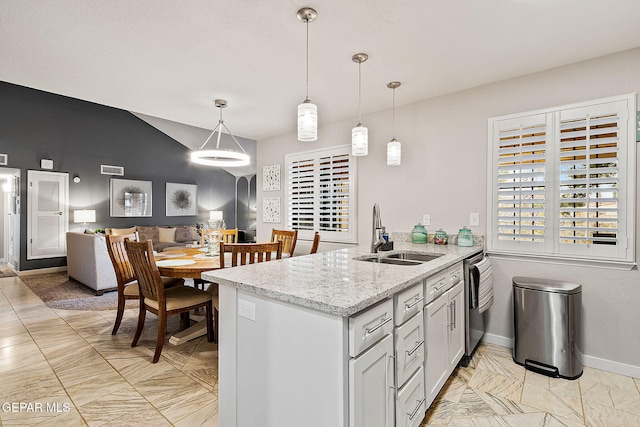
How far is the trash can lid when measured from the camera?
7.68 feet

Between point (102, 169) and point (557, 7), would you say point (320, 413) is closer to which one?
point (557, 7)

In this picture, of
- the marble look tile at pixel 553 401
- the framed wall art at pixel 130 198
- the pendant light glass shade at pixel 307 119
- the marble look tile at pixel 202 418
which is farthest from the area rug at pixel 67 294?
the marble look tile at pixel 553 401

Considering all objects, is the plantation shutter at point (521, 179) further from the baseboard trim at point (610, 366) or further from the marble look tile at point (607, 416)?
the marble look tile at point (607, 416)

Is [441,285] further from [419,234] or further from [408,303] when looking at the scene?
[419,234]

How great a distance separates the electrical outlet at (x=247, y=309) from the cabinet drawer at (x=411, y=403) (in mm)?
778

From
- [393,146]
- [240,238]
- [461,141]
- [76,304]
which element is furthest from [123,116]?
[461,141]

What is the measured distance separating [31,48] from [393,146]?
299 cm

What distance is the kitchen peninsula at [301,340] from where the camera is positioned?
3.86 ft

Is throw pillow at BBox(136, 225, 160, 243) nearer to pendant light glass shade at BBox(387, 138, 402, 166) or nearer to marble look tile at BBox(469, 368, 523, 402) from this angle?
pendant light glass shade at BBox(387, 138, 402, 166)

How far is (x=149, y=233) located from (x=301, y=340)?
681 cm

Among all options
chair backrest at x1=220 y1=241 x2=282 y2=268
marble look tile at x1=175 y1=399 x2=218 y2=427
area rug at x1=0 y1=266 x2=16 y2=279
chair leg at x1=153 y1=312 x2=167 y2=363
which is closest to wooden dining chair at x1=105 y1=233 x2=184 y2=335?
chair leg at x1=153 y1=312 x2=167 y2=363

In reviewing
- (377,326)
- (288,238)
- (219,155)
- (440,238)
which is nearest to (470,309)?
(440,238)

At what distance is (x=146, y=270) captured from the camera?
256 centimetres

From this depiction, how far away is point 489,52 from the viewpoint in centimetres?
242
